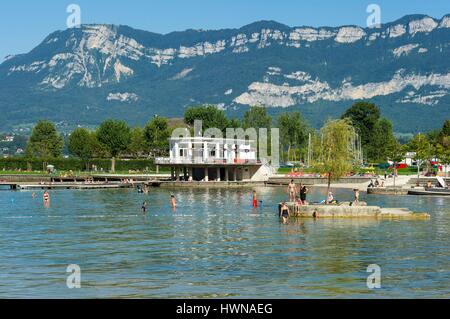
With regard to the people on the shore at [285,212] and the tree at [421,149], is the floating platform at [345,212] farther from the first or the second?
the tree at [421,149]

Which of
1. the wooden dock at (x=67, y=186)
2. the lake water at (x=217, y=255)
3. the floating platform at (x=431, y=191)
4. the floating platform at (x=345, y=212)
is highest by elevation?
the wooden dock at (x=67, y=186)

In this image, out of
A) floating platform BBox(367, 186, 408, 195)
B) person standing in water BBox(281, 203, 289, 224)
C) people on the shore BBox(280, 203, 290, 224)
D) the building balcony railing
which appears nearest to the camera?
people on the shore BBox(280, 203, 290, 224)

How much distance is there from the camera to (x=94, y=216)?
A: 254 ft

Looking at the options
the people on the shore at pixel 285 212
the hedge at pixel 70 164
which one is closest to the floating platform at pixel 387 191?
the people on the shore at pixel 285 212

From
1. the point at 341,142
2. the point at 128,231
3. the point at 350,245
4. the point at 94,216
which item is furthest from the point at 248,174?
the point at 350,245

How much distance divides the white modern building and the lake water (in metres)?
67.1

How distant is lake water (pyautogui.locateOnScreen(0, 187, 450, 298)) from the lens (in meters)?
37.3

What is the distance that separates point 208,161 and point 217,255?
3922 inches

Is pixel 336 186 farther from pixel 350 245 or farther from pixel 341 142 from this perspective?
pixel 350 245

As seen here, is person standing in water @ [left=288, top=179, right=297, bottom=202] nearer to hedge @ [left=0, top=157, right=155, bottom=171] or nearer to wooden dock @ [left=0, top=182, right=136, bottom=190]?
wooden dock @ [left=0, top=182, right=136, bottom=190]

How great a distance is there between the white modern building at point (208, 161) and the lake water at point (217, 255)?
2643 inches

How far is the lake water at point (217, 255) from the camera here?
122 feet

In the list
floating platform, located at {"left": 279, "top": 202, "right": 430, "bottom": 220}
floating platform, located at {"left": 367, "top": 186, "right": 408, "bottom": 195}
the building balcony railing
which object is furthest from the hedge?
floating platform, located at {"left": 279, "top": 202, "right": 430, "bottom": 220}
